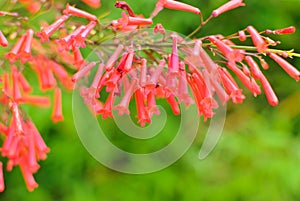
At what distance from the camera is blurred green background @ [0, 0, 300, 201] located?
9.43 ft

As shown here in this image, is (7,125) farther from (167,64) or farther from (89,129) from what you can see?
(89,129)

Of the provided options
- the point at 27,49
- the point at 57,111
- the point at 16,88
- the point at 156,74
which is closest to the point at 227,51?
the point at 156,74

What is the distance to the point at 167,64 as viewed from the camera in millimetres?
1597

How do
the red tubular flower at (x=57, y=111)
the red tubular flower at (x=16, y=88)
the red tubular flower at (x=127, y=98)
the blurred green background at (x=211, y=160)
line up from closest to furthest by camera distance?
the red tubular flower at (x=127, y=98), the red tubular flower at (x=16, y=88), the red tubular flower at (x=57, y=111), the blurred green background at (x=211, y=160)

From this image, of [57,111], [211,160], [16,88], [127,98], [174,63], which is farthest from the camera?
[211,160]

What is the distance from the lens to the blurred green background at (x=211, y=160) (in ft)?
9.43

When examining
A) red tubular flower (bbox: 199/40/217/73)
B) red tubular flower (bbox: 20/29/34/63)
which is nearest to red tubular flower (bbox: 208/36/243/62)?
red tubular flower (bbox: 199/40/217/73)

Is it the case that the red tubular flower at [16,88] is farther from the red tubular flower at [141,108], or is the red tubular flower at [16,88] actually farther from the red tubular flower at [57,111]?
the red tubular flower at [141,108]

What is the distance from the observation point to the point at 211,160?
9.79ft

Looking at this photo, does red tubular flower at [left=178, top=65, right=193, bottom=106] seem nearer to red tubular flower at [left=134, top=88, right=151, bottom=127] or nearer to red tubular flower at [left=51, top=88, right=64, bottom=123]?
red tubular flower at [left=134, top=88, right=151, bottom=127]

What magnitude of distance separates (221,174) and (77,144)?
2.24 feet

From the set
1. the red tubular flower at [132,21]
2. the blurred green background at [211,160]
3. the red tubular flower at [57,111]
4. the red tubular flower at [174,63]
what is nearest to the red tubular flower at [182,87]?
the red tubular flower at [174,63]

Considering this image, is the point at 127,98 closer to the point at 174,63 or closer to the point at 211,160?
the point at 174,63

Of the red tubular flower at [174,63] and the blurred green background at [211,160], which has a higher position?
the red tubular flower at [174,63]
